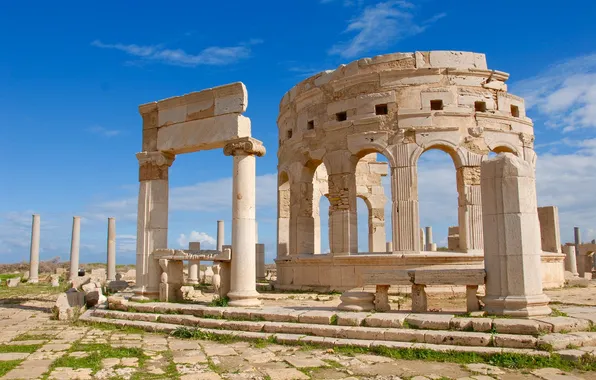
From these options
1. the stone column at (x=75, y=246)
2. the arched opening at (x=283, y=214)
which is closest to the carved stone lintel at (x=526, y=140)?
the arched opening at (x=283, y=214)

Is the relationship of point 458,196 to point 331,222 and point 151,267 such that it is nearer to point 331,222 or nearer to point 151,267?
point 331,222

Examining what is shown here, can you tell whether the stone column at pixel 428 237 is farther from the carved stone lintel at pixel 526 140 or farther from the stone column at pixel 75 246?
the stone column at pixel 75 246

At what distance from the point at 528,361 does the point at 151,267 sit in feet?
28.1

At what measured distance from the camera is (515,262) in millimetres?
8484

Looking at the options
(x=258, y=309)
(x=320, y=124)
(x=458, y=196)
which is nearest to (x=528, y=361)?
(x=258, y=309)

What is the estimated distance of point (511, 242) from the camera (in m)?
8.55

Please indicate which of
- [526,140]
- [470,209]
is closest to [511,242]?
[470,209]

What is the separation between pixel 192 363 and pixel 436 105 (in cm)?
1271

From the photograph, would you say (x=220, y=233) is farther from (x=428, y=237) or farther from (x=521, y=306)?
(x=521, y=306)

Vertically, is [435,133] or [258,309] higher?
[435,133]

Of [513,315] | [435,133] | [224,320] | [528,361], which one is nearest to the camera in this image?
[528,361]

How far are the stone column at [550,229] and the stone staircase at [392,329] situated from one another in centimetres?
1521

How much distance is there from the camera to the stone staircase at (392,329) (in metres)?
7.04

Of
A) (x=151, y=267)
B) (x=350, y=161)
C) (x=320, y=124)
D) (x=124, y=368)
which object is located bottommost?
(x=124, y=368)
